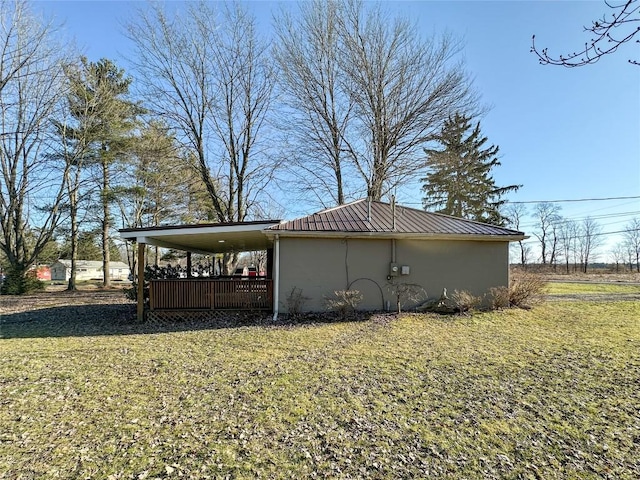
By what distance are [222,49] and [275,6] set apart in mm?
3089

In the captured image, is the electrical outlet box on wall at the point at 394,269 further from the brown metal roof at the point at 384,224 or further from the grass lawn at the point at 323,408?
the grass lawn at the point at 323,408

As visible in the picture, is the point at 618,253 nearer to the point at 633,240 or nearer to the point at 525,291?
the point at 633,240

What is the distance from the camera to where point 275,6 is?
15.5 meters

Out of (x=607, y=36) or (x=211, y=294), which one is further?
(x=211, y=294)

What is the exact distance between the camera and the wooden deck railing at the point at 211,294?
29.4ft

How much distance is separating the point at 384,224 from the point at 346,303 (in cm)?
261

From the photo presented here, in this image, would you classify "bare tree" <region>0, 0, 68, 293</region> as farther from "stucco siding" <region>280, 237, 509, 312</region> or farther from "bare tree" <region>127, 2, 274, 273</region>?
"stucco siding" <region>280, 237, 509, 312</region>

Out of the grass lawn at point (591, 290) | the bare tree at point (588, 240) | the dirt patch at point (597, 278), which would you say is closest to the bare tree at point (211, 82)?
the grass lawn at point (591, 290)

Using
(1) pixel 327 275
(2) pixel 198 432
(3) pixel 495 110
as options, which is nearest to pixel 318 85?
(3) pixel 495 110

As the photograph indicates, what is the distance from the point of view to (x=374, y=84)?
16.0 m

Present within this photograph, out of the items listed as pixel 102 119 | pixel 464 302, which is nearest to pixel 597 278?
pixel 464 302

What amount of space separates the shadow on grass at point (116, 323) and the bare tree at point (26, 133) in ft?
28.4

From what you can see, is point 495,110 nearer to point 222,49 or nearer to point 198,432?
point 222,49

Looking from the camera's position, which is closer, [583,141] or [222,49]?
[583,141]
